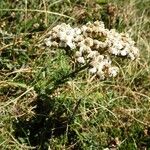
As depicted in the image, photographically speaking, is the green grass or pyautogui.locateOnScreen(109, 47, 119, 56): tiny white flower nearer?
pyautogui.locateOnScreen(109, 47, 119, 56): tiny white flower

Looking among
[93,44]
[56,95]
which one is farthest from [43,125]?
[93,44]

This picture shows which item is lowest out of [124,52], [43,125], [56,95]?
[43,125]

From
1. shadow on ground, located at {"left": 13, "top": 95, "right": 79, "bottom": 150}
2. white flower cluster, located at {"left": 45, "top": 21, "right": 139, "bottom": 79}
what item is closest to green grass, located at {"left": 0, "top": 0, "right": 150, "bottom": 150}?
shadow on ground, located at {"left": 13, "top": 95, "right": 79, "bottom": 150}

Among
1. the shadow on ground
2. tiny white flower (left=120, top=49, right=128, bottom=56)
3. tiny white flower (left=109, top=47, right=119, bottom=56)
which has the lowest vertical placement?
the shadow on ground

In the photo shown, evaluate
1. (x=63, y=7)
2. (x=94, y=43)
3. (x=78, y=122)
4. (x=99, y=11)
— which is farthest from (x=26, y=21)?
(x=94, y=43)

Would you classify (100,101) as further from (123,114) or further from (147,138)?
(147,138)

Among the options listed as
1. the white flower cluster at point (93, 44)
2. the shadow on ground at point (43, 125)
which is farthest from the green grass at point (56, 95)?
the white flower cluster at point (93, 44)

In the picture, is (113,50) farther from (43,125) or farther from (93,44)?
(43,125)

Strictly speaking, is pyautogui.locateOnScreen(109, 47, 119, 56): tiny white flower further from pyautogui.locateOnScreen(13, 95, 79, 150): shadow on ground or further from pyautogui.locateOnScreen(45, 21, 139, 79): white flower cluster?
pyautogui.locateOnScreen(13, 95, 79, 150): shadow on ground
